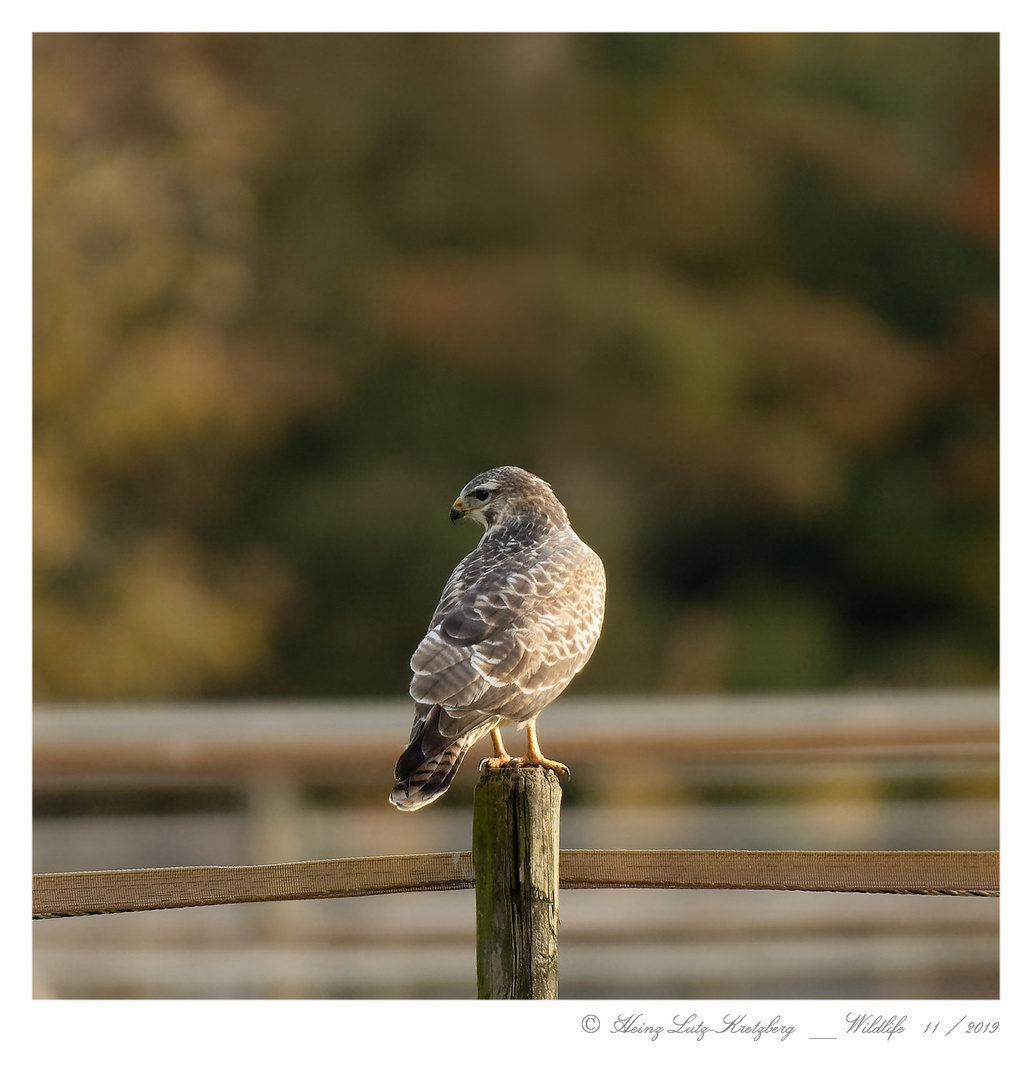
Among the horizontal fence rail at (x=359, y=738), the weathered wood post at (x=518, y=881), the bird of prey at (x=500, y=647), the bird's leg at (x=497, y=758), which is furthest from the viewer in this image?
the horizontal fence rail at (x=359, y=738)

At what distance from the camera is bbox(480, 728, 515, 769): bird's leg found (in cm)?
230

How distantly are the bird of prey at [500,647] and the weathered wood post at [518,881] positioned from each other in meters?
0.14

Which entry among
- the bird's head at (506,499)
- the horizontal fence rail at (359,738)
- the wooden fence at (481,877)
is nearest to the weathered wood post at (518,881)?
the wooden fence at (481,877)

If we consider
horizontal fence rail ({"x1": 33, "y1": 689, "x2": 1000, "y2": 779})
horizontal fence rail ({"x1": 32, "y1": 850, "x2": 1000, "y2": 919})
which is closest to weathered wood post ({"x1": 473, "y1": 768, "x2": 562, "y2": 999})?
horizontal fence rail ({"x1": 32, "y1": 850, "x2": 1000, "y2": 919})

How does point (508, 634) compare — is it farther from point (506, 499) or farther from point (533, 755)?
point (506, 499)

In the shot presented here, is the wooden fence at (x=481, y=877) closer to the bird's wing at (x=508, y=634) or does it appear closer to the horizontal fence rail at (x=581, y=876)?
the horizontal fence rail at (x=581, y=876)

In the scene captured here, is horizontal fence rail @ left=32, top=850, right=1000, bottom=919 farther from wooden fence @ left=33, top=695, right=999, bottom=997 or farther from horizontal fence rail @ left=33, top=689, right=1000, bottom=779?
horizontal fence rail @ left=33, top=689, right=1000, bottom=779

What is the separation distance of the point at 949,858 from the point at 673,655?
6467 millimetres

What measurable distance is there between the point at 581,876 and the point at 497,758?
273mm

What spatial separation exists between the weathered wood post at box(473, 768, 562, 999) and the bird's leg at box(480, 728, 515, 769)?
0.13 metres

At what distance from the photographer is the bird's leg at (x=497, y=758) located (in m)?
2.30
